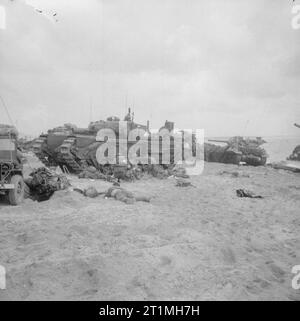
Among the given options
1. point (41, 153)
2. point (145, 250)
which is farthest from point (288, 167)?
point (145, 250)

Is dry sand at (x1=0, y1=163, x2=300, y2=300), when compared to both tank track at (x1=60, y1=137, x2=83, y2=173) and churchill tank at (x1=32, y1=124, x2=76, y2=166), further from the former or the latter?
churchill tank at (x1=32, y1=124, x2=76, y2=166)

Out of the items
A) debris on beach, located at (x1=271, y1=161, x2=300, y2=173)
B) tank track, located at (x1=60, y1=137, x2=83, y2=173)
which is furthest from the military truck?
debris on beach, located at (x1=271, y1=161, x2=300, y2=173)

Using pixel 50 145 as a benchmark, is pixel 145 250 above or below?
below

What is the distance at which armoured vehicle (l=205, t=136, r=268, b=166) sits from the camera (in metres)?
24.1

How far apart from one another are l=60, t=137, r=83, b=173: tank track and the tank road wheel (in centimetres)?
626

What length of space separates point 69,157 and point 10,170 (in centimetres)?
650

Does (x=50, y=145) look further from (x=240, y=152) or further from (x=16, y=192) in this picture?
A: (x=240, y=152)

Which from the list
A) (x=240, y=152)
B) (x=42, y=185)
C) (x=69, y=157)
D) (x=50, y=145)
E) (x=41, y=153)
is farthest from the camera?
(x=240, y=152)

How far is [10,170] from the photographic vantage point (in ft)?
28.2

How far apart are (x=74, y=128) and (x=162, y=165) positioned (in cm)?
532

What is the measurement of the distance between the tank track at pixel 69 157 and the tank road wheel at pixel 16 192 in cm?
626

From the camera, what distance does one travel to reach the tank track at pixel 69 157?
49.5ft
